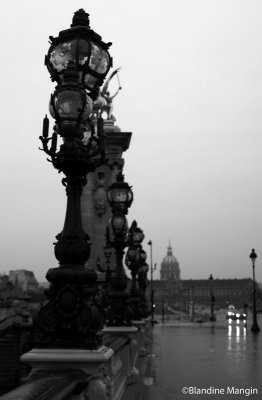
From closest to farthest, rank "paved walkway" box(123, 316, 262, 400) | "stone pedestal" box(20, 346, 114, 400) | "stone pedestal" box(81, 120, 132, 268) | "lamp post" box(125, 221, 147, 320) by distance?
"stone pedestal" box(20, 346, 114, 400) < "paved walkway" box(123, 316, 262, 400) < "lamp post" box(125, 221, 147, 320) < "stone pedestal" box(81, 120, 132, 268)

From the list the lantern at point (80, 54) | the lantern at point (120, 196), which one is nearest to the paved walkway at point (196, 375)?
the lantern at point (120, 196)

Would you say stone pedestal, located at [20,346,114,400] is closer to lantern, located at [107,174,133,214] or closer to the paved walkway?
the paved walkway

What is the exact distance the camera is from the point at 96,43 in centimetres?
797

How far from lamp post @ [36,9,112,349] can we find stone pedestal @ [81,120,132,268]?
2565cm

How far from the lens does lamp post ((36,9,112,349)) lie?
685 cm

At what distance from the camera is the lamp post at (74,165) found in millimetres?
6852

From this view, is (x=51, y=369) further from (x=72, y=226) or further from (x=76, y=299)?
(x=72, y=226)

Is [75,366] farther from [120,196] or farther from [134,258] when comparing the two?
[134,258]

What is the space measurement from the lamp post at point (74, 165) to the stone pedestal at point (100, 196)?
25.6 meters

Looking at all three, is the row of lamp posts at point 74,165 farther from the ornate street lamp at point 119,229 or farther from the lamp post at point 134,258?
the lamp post at point 134,258

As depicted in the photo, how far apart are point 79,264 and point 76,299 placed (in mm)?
504

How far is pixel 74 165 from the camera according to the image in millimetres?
7492

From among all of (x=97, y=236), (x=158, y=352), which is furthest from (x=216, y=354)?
(x=97, y=236)

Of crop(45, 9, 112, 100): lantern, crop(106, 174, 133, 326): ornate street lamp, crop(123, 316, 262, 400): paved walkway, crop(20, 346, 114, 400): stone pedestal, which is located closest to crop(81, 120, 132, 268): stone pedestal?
crop(123, 316, 262, 400): paved walkway
